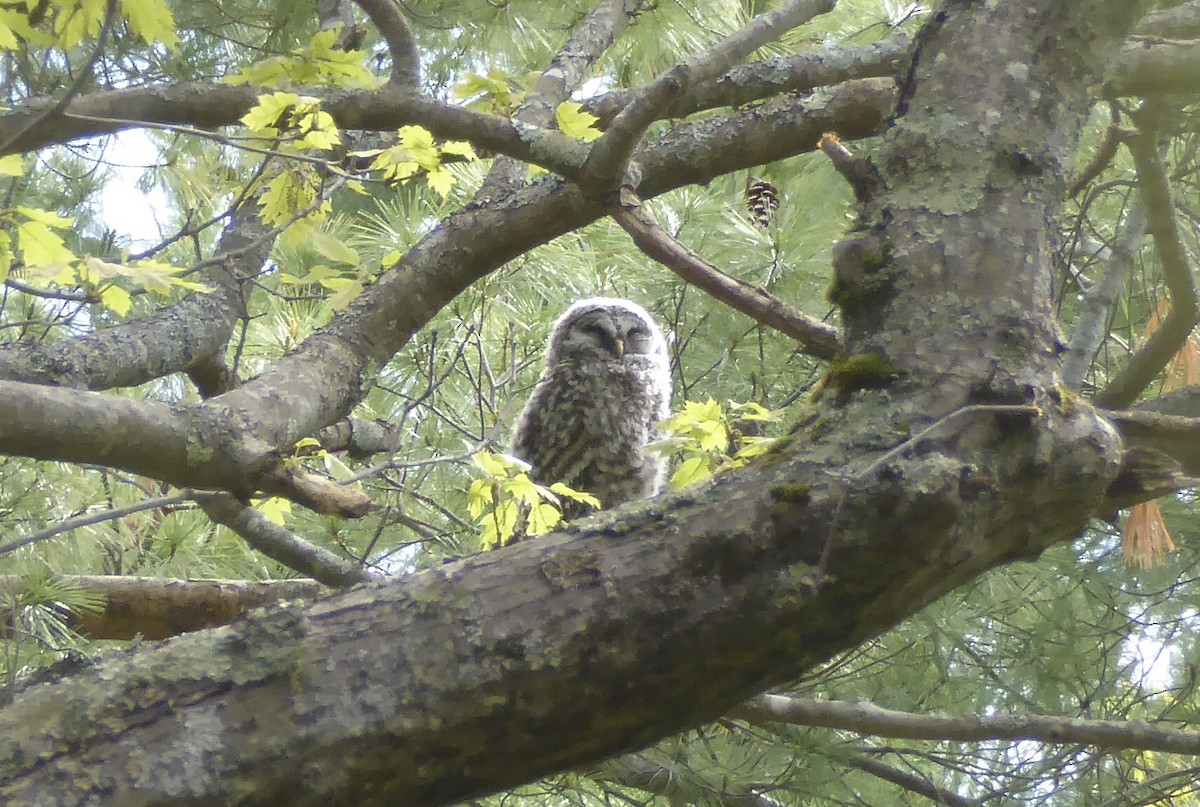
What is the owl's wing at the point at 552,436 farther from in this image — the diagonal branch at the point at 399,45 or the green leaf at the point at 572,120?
the green leaf at the point at 572,120

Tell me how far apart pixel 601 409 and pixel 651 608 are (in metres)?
2.15

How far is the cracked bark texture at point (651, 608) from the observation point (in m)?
Answer: 1.07

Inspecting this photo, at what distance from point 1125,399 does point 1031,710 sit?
1866mm

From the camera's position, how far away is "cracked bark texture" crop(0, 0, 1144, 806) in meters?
1.07

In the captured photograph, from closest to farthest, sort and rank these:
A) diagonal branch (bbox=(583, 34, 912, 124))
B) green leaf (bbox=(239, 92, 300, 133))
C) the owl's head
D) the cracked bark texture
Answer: the cracked bark texture < green leaf (bbox=(239, 92, 300, 133)) < diagonal branch (bbox=(583, 34, 912, 124)) < the owl's head

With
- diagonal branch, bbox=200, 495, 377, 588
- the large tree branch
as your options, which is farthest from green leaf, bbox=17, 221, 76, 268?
diagonal branch, bbox=200, 495, 377, 588

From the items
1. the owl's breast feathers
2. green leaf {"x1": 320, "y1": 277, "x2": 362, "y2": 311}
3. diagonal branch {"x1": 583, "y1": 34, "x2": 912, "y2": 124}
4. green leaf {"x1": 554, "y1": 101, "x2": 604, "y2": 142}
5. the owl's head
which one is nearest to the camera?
green leaf {"x1": 554, "y1": 101, "x2": 604, "y2": 142}

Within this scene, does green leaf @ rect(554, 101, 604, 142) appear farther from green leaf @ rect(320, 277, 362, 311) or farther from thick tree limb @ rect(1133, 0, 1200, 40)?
thick tree limb @ rect(1133, 0, 1200, 40)

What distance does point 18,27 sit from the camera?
176 centimetres

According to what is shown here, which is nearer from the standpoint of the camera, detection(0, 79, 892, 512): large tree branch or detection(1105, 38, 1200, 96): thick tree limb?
detection(0, 79, 892, 512): large tree branch

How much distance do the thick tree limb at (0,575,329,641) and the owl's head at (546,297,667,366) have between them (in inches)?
44.9

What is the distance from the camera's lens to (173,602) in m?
2.58

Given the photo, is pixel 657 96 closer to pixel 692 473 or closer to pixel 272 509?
pixel 692 473

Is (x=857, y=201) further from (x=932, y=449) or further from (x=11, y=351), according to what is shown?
(x=11, y=351)
